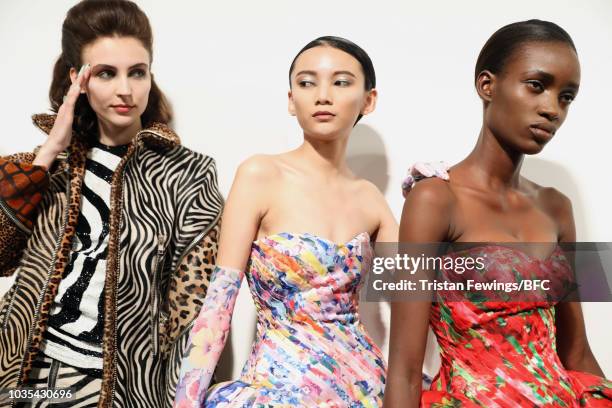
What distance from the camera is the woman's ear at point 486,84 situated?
172cm

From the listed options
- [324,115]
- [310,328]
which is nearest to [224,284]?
[310,328]

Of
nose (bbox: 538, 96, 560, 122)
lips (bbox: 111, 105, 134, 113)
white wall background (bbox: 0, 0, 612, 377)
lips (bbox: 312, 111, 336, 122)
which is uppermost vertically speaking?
white wall background (bbox: 0, 0, 612, 377)

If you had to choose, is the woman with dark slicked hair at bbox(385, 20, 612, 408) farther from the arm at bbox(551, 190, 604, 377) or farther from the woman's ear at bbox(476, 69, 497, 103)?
the arm at bbox(551, 190, 604, 377)

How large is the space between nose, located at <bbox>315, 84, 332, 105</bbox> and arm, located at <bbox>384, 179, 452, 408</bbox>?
1.24 feet

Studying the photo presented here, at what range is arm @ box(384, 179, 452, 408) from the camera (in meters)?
1.59

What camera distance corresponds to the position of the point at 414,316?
5.31 feet

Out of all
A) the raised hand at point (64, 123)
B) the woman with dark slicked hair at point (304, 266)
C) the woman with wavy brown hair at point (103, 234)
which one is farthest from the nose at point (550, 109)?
the raised hand at point (64, 123)

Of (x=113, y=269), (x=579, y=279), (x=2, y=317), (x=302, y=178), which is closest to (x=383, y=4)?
(x=302, y=178)

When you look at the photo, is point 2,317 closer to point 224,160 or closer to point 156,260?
point 156,260

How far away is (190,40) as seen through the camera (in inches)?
96.1

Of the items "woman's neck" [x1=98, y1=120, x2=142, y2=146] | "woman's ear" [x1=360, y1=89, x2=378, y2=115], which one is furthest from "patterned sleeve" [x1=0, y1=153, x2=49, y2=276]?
"woman's ear" [x1=360, y1=89, x2=378, y2=115]

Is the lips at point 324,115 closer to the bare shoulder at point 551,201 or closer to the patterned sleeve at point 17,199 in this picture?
the bare shoulder at point 551,201

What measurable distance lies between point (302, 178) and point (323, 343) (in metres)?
0.46

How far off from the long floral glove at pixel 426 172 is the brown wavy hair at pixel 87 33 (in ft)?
2.94
